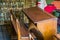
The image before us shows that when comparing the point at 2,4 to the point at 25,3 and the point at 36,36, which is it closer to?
the point at 25,3

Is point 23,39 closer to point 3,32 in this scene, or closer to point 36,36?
point 36,36

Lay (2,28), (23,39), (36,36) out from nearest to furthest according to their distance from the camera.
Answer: (36,36) < (23,39) < (2,28)

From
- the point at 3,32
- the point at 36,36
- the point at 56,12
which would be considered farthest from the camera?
the point at 3,32

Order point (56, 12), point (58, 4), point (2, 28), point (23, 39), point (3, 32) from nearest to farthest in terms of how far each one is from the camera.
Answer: point (23, 39)
point (56, 12)
point (3, 32)
point (2, 28)
point (58, 4)

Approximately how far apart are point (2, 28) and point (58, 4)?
1761mm

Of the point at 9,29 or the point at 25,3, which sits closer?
the point at 9,29

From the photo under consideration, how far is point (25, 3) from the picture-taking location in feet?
14.0

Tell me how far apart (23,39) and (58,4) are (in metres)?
2.82

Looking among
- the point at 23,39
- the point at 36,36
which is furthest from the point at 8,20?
the point at 36,36

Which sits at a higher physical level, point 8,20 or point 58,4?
point 58,4

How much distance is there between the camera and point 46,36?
2.15 m

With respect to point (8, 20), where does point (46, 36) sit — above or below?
above

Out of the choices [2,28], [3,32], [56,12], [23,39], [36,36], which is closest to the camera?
[36,36]

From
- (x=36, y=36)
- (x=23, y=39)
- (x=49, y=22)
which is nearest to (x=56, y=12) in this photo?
(x=49, y=22)
